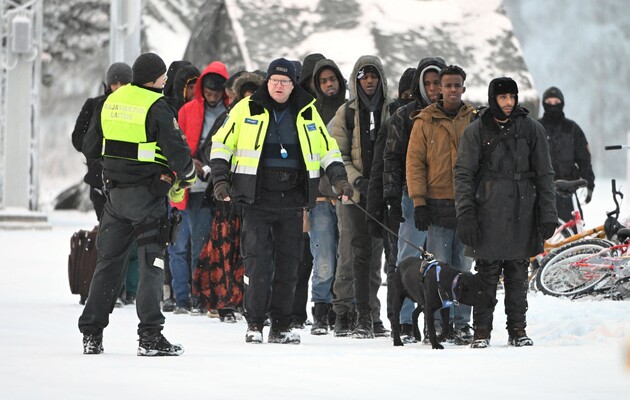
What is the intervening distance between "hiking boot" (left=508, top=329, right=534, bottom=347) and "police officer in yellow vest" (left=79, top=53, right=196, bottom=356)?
2.14m

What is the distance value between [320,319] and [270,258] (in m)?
1.28

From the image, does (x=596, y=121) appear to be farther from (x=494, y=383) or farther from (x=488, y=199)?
(x=494, y=383)

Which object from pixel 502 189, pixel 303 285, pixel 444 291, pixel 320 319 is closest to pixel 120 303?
pixel 303 285

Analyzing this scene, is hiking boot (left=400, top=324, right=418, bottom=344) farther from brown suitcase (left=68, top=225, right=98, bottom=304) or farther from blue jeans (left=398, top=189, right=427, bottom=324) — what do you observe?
brown suitcase (left=68, top=225, right=98, bottom=304)

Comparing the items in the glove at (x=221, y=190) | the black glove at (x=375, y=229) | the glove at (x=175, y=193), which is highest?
the glove at (x=221, y=190)

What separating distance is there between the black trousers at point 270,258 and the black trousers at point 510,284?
3.78 feet

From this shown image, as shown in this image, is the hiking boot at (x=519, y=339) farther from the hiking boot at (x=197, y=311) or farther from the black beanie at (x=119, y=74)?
the black beanie at (x=119, y=74)

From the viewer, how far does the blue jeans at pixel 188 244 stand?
1174 cm

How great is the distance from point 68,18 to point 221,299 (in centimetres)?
1656

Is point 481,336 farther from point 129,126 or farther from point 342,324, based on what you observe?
point 129,126

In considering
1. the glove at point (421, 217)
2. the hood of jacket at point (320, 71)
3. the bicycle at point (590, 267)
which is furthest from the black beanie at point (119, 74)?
the bicycle at point (590, 267)

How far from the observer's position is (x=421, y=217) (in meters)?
9.51

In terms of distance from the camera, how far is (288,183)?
9.34 metres

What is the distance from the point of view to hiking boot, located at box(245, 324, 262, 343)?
9.38 meters
